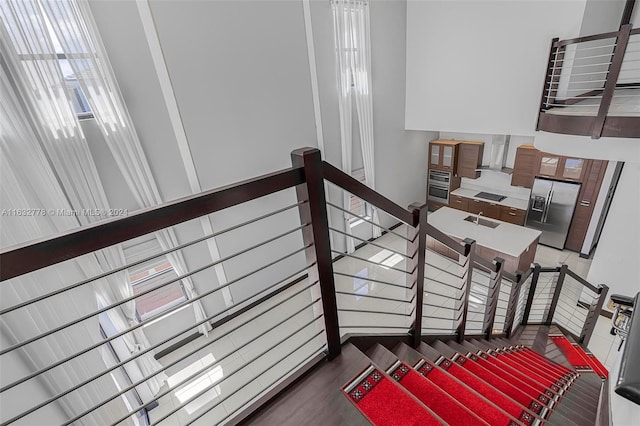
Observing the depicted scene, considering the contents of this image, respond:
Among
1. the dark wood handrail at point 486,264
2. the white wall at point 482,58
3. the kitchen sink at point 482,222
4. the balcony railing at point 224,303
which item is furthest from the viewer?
the kitchen sink at point 482,222

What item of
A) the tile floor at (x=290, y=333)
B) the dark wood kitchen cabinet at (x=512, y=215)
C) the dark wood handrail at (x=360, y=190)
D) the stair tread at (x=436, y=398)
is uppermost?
the dark wood handrail at (x=360, y=190)

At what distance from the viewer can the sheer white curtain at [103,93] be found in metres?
2.62

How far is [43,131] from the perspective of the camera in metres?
2.63

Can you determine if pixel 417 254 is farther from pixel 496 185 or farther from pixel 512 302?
pixel 496 185

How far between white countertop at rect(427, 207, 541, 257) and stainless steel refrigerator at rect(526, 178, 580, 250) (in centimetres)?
70

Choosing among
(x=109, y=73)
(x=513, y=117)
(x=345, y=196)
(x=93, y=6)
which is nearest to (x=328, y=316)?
(x=109, y=73)

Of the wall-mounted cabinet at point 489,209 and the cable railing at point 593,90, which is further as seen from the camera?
Result: the wall-mounted cabinet at point 489,209

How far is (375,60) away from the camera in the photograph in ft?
17.6

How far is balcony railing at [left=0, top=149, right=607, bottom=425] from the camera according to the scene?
94 centimetres

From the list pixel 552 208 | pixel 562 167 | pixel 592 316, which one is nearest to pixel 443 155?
pixel 562 167

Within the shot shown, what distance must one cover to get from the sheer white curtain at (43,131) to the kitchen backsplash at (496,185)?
7371mm

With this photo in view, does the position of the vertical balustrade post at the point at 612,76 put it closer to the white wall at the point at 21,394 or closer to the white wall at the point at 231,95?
the white wall at the point at 231,95

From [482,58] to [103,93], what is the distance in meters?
5.42

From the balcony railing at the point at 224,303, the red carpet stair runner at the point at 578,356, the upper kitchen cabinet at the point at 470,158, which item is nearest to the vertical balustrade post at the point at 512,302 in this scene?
the balcony railing at the point at 224,303
